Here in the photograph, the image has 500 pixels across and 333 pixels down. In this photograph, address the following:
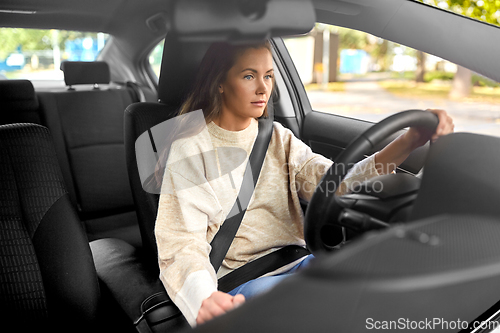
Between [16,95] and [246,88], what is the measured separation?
94cm

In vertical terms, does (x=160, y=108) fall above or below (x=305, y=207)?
above

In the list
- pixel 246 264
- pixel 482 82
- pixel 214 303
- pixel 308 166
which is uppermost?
pixel 482 82

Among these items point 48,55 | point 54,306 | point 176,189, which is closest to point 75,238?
point 54,306

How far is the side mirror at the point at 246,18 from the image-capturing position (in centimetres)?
83

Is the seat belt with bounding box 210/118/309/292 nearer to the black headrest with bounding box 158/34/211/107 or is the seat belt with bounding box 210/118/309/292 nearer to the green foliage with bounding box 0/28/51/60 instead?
the black headrest with bounding box 158/34/211/107

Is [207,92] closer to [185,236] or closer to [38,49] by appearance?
[185,236]

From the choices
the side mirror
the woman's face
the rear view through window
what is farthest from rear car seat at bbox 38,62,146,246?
the side mirror

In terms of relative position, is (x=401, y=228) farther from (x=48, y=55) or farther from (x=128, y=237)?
(x=128, y=237)

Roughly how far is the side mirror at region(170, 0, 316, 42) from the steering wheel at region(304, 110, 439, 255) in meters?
0.25

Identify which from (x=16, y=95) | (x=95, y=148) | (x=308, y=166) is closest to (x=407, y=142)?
(x=308, y=166)

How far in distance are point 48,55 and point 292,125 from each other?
0.78 meters

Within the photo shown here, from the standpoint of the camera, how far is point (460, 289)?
1.84 ft

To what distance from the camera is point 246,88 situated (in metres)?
1.02

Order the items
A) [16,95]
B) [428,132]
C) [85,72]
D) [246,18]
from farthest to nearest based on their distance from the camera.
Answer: [85,72]
[16,95]
[246,18]
[428,132]
